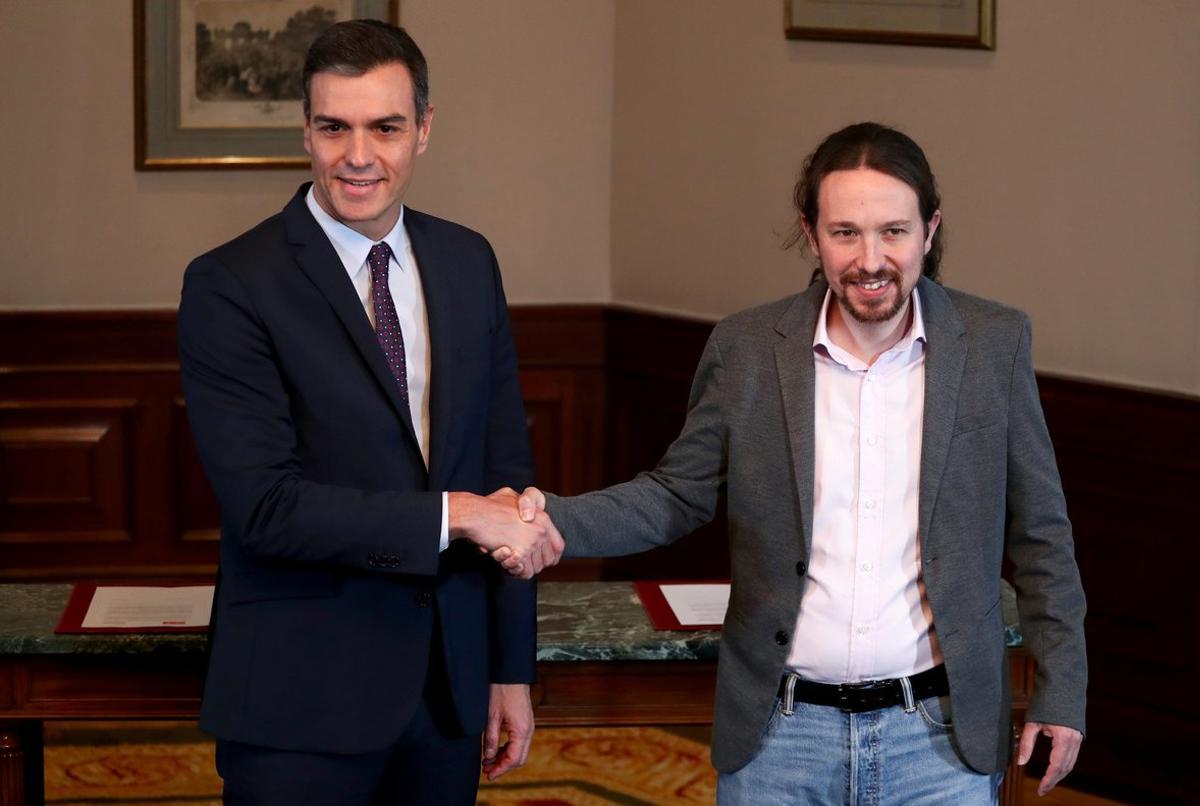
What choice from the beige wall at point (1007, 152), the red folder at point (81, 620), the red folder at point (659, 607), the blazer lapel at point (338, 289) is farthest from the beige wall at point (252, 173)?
the blazer lapel at point (338, 289)

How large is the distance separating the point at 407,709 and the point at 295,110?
3.83 metres

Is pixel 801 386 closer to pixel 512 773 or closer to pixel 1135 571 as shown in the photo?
pixel 1135 571

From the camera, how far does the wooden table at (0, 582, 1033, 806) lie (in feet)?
9.05

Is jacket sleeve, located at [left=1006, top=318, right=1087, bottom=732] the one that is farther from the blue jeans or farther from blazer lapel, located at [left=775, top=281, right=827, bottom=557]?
blazer lapel, located at [left=775, top=281, right=827, bottom=557]

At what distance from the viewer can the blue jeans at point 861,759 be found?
2.12 meters

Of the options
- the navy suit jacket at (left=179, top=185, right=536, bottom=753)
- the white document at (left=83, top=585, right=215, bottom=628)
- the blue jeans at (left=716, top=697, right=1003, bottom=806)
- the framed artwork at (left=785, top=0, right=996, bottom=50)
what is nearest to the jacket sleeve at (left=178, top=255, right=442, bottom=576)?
the navy suit jacket at (left=179, top=185, right=536, bottom=753)

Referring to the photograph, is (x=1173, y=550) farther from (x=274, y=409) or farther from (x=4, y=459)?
(x=4, y=459)

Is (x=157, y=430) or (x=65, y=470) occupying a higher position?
(x=157, y=430)

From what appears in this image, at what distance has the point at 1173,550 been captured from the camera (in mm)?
4145

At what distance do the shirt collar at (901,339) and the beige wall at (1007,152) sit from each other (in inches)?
86.2

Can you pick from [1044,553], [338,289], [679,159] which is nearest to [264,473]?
[338,289]

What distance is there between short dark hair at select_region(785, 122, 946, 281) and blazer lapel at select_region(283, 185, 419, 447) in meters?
0.64

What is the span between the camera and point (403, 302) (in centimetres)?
239

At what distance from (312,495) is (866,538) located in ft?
2.54
